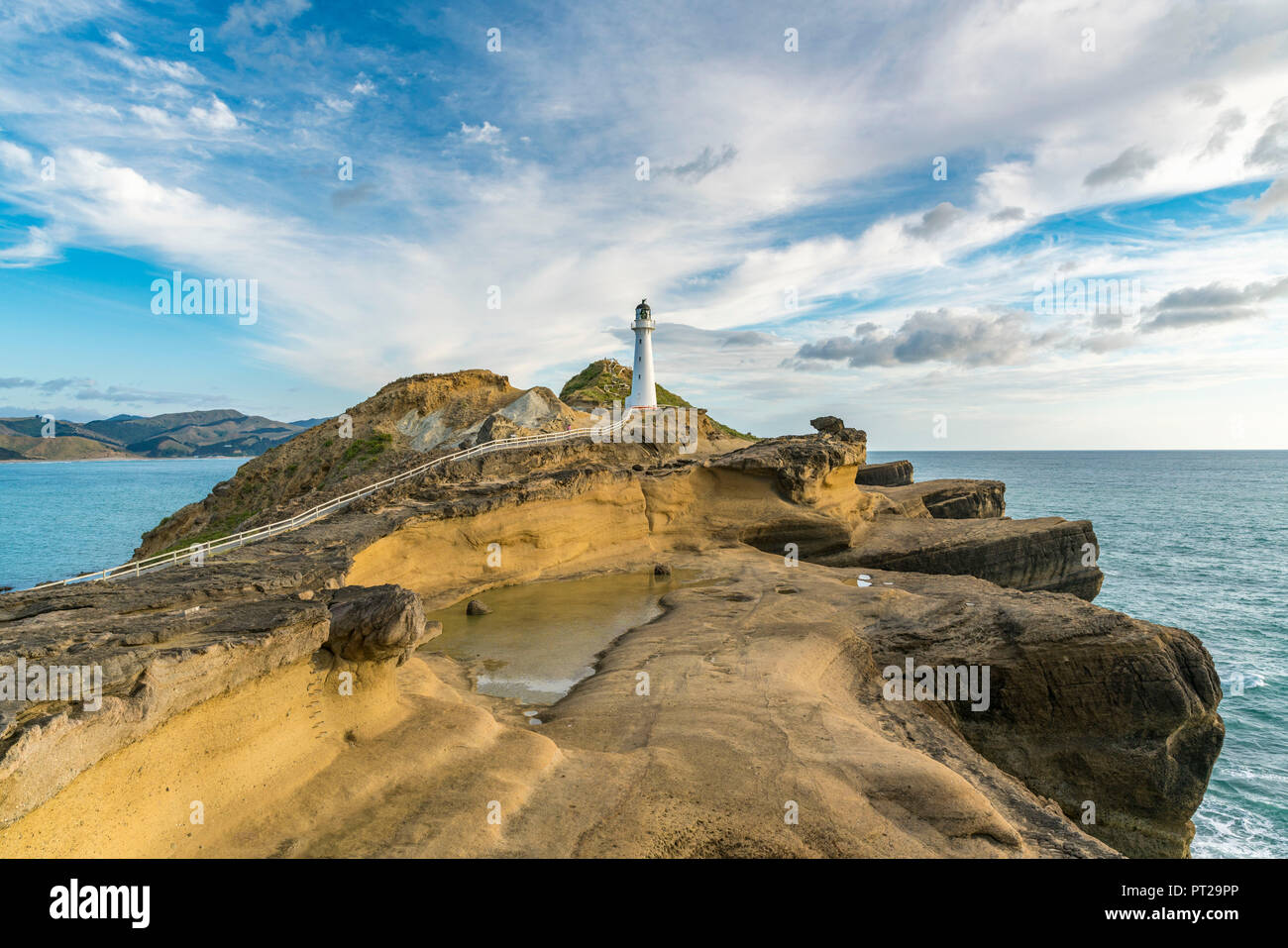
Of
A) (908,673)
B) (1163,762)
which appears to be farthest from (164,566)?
(1163,762)

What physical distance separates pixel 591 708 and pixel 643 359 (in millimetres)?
36886

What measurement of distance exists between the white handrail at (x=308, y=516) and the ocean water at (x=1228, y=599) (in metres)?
24.3

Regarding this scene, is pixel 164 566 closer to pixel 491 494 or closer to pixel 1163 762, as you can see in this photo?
pixel 491 494

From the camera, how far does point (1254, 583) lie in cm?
3612

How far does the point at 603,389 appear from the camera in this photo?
206ft

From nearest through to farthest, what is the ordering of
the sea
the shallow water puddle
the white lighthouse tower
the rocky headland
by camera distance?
1. the rocky headland
2. the shallow water puddle
3. the sea
4. the white lighthouse tower

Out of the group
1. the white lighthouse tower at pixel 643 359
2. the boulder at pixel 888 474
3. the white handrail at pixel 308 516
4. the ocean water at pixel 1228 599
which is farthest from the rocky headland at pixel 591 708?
the boulder at pixel 888 474

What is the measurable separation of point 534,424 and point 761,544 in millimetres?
14333

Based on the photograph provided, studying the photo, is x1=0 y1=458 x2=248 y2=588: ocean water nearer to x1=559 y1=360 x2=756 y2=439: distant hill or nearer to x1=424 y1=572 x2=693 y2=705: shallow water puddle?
x1=424 y1=572 x2=693 y2=705: shallow water puddle

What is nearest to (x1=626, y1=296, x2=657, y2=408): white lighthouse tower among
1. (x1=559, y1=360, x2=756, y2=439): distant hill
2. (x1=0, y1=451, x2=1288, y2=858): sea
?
(x1=559, y1=360, x2=756, y2=439): distant hill

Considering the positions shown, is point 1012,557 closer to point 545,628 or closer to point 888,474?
point 545,628

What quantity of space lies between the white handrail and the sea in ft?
79.4

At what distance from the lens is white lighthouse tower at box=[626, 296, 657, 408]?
1796 inches

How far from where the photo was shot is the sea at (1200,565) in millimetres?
17469
